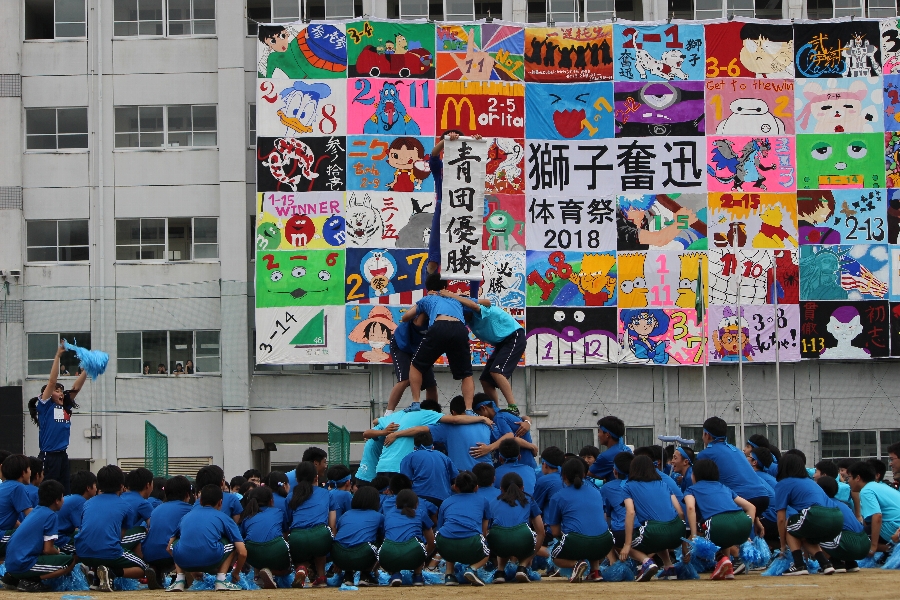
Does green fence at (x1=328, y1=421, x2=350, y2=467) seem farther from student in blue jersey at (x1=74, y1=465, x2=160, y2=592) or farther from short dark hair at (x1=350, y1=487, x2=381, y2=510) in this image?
student in blue jersey at (x1=74, y1=465, x2=160, y2=592)

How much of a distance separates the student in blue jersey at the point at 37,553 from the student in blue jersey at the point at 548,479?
15.8 feet

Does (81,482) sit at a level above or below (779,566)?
above

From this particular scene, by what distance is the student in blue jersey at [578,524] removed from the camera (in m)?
12.8

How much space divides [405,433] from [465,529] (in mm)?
2145

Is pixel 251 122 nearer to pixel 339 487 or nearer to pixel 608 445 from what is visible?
pixel 339 487

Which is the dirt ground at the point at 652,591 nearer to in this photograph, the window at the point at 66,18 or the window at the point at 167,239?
the window at the point at 167,239

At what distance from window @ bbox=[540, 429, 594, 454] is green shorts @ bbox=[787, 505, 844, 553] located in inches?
797

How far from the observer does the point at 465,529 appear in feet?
42.0

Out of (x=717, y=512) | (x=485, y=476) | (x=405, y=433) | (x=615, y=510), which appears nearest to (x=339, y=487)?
(x=405, y=433)

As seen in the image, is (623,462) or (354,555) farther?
(623,462)

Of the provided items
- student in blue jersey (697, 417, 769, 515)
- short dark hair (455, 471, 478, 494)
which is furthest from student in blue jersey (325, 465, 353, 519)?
student in blue jersey (697, 417, 769, 515)

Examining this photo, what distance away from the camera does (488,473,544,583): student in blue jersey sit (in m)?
12.9

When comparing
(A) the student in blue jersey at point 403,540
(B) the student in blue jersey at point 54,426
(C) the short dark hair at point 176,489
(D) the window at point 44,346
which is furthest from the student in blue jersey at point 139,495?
(D) the window at point 44,346

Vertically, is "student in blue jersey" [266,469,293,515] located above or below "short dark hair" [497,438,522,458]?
below
